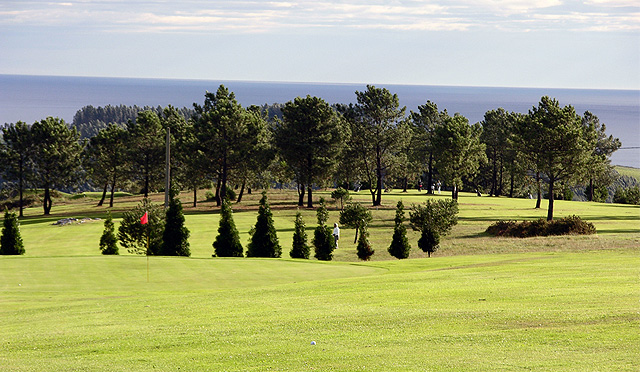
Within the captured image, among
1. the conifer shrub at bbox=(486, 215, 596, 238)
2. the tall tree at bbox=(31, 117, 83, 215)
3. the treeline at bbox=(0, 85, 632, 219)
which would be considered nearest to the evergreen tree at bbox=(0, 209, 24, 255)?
the conifer shrub at bbox=(486, 215, 596, 238)

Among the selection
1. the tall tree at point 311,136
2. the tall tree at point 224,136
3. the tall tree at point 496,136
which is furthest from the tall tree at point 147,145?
the tall tree at point 496,136

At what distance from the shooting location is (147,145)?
275 feet

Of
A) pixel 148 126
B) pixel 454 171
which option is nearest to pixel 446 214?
pixel 454 171

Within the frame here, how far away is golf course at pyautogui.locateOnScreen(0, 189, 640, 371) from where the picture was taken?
12.0m

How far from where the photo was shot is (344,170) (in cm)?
7981

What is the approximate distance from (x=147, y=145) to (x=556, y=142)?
169 ft

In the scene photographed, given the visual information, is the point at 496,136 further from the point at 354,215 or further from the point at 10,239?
the point at 10,239

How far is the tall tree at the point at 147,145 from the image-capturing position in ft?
273

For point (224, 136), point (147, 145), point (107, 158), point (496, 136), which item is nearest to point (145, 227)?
point (224, 136)

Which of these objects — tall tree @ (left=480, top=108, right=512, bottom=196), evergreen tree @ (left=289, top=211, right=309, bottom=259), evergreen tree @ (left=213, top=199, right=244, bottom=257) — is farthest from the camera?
tall tree @ (left=480, top=108, right=512, bottom=196)

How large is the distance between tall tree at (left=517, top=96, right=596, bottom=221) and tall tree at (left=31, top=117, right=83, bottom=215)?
55.6 meters

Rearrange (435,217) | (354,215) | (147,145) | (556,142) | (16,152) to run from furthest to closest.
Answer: (147,145)
(16,152)
(556,142)
(354,215)
(435,217)

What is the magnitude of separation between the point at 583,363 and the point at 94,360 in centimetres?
924

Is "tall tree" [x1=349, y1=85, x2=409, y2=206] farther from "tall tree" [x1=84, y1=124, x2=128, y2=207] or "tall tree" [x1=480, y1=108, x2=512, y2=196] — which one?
"tall tree" [x1=84, y1=124, x2=128, y2=207]
